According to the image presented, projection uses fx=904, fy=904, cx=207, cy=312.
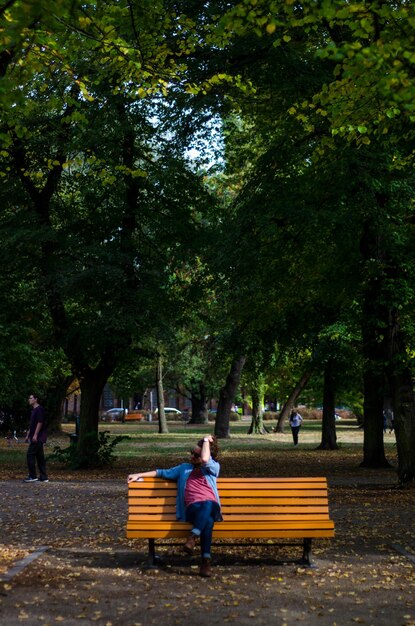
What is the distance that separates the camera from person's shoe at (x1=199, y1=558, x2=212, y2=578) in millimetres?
8547

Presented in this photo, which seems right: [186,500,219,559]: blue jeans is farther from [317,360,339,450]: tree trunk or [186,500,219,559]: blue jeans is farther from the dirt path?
[317,360,339,450]: tree trunk

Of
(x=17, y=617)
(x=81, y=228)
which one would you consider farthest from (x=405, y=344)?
(x=17, y=617)

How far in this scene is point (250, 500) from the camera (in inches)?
363

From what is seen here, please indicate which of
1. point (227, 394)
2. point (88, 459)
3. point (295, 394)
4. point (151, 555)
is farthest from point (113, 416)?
point (151, 555)

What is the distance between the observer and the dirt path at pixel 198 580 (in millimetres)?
7012

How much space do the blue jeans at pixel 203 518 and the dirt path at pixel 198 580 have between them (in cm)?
35

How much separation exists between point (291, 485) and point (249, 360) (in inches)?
853

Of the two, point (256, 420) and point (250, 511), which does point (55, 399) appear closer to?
point (256, 420)

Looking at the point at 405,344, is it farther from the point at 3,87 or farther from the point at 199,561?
the point at 3,87

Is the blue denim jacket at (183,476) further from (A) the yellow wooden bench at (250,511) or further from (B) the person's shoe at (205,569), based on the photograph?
(B) the person's shoe at (205,569)

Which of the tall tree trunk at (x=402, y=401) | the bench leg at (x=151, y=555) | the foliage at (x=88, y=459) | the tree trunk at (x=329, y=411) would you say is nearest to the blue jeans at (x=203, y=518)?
the bench leg at (x=151, y=555)

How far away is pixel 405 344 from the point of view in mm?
17688

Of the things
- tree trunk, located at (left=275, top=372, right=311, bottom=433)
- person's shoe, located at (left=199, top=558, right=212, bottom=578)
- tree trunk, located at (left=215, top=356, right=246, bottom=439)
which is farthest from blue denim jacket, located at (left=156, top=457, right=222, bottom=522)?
tree trunk, located at (left=215, top=356, right=246, bottom=439)

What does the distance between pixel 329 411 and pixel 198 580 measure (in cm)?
2662
